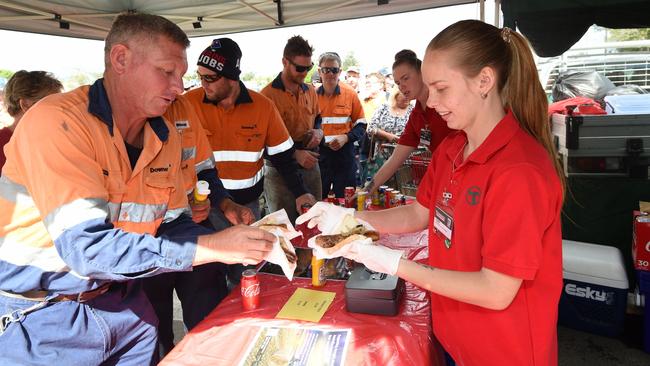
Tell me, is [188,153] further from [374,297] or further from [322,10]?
[322,10]

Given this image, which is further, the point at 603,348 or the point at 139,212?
the point at 603,348

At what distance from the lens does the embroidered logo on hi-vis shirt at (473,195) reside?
4.41ft

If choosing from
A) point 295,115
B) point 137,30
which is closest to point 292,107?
point 295,115

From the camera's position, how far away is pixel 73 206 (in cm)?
138

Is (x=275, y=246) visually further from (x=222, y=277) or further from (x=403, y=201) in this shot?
(x=403, y=201)

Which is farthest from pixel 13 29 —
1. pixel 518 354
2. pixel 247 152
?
pixel 518 354

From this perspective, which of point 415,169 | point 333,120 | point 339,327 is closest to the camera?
point 339,327

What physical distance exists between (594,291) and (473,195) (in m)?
2.74

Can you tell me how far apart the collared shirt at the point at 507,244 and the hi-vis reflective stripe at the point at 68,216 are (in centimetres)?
122

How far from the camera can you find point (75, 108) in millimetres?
1590

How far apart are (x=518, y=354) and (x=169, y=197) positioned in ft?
4.94

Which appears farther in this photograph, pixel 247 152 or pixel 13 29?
pixel 13 29

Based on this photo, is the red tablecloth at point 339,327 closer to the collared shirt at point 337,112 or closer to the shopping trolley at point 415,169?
the shopping trolley at point 415,169

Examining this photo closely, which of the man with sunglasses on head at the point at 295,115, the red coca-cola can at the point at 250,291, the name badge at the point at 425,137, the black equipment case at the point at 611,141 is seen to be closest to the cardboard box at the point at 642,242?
the black equipment case at the point at 611,141
